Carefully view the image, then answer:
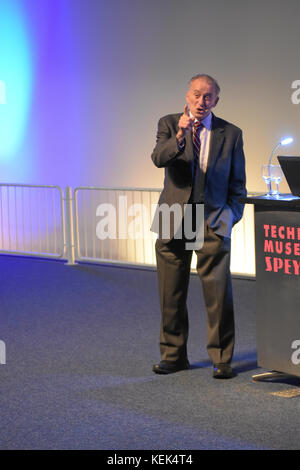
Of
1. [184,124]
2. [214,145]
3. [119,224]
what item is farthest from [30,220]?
[184,124]

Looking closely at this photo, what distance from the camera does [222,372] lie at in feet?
14.6

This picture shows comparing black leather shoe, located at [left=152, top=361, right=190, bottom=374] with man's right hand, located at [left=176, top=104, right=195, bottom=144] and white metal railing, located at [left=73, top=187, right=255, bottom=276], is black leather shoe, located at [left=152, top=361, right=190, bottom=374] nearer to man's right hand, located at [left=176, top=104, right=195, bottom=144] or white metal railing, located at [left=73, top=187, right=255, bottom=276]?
man's right hand, located at [left=176, top=104, right=195, bottom=144]

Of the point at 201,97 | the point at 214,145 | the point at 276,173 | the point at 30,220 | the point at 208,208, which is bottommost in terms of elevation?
the point at 30,220

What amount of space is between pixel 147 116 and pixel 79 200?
131 cm

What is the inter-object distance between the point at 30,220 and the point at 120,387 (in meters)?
5.30

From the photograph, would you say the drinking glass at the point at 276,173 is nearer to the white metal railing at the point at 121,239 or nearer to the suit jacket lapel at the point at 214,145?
the suit jacket lapel at the point at 214,145

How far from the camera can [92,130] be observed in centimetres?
900

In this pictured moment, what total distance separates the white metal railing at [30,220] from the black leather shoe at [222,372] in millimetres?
4743

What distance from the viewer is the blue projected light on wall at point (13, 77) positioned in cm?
953

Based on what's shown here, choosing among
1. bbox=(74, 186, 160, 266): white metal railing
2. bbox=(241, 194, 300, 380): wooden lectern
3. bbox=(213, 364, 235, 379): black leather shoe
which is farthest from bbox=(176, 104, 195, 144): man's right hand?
bbox=(74, 186, 160, 266): white metal railing

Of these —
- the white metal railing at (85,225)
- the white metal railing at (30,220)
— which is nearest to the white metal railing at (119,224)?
the white metal railing at (85,225)

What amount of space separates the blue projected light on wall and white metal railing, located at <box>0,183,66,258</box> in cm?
65

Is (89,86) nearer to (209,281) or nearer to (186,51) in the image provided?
(186,51)

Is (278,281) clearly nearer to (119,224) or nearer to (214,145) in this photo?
(214,145)
